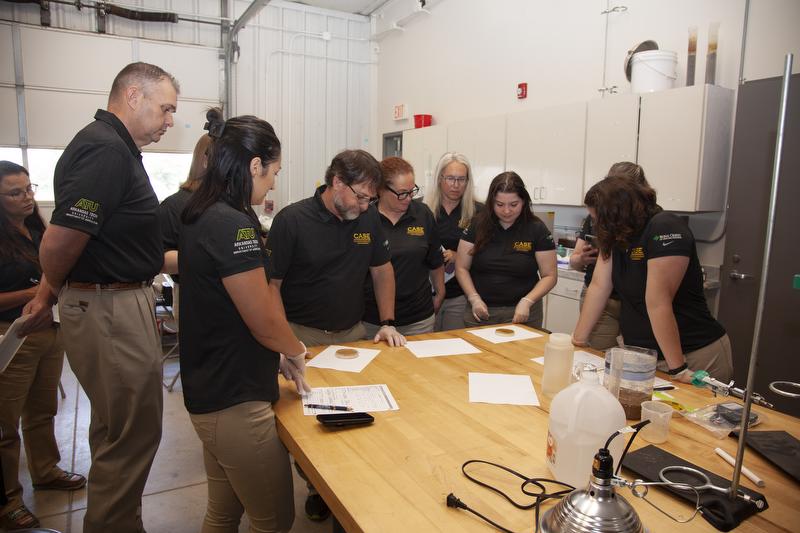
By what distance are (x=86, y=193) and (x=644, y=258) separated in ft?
6.13

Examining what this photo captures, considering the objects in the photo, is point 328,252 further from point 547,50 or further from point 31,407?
point 547,50

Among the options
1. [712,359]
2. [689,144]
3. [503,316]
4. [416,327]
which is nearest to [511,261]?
[503,316]

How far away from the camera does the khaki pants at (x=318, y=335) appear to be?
6.61 feet

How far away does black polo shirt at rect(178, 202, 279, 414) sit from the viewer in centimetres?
128

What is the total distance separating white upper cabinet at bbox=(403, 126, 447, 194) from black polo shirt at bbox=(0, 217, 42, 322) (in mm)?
3323

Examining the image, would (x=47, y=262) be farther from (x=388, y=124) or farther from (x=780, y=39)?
(x=388, y=124)

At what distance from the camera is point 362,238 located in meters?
2.05

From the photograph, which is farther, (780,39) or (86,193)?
(780,39)

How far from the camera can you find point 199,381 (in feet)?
4.39

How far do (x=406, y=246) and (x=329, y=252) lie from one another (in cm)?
61

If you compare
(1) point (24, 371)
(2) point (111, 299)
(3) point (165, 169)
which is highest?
(3) point (165, 169)

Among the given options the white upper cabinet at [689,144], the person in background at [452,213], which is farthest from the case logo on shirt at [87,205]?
the white upper cabinet at [689,144]

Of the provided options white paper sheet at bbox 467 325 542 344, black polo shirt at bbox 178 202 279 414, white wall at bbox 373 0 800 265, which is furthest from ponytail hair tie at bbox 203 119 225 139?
white wall at bbox 373 0 800 265

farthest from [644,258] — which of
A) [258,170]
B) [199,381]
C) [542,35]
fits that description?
[542,35]
